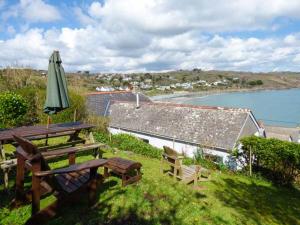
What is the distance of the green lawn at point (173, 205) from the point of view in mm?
5480

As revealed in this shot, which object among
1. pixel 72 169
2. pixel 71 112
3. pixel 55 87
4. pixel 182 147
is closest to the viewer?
pixel 72 169

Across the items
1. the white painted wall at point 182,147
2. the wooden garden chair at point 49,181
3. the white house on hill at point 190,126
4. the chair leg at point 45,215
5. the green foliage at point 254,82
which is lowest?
the green foliage at point 254,82

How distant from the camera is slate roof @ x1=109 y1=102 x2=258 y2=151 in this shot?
57.0 feet

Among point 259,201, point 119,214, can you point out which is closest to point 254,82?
point 259,201

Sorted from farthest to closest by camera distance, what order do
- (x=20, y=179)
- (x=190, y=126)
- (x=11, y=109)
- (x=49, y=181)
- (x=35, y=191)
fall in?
(x=190, y=126) → (x=11, y=109) → (x=20, y=179) → (x=49, y=181) → (x=35, y=191)

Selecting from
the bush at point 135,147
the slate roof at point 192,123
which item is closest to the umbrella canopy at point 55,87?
the bush at point 135,147

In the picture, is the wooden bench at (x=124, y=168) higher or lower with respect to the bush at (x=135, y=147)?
higher

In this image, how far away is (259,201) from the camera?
8250 mm

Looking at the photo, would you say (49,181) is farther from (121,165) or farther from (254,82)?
(254,82)

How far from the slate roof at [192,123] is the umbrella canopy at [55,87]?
10.7 metres

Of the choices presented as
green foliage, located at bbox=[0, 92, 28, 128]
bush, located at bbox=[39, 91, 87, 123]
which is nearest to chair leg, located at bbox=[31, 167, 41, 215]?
green foliage, located at bbox=[0, 92, 28, 128]

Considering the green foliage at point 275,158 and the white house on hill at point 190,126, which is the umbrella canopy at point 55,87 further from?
the white house on hill at point 190,126

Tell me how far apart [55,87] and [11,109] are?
6.95 metres

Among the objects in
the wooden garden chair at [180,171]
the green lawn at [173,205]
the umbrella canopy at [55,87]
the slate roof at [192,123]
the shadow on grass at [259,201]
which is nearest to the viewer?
the green lawn at [173,205]
